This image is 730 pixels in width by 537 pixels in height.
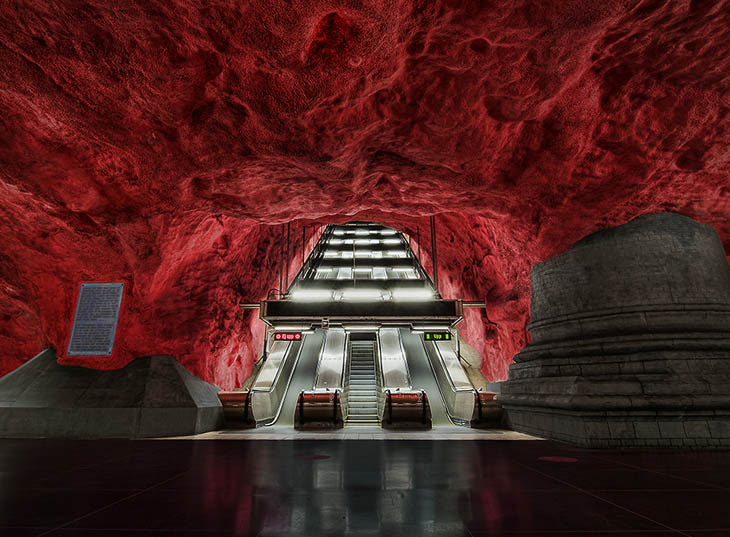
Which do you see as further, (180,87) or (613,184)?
(613,184)

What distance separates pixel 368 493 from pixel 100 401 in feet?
19.0

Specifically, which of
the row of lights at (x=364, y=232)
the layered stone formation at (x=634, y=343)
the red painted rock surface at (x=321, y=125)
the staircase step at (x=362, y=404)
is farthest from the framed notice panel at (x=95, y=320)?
the row of lights at (x=364, y=232)

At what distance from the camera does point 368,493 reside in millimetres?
2486

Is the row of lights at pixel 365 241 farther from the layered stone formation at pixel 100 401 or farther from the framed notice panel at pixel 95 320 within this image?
the framed notice panel at pixel 95 320

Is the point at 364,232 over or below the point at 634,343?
over

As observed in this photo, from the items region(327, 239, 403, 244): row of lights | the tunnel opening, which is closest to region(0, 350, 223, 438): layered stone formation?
the tunnel opening

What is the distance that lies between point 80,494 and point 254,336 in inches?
418

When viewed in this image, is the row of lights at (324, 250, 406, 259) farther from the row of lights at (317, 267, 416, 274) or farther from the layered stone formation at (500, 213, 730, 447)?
the layered stone formation at (500, 213, 730, 447)

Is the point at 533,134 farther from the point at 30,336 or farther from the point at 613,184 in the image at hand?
the point at 30,336

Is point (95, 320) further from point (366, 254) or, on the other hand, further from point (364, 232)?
point (364, 232)

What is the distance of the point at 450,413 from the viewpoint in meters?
9.63

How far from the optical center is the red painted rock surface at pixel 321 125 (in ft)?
11.7

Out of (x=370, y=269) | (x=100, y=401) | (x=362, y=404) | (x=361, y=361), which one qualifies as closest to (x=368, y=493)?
(x=100, y=401)

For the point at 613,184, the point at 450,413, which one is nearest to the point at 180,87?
the point at 613,184
